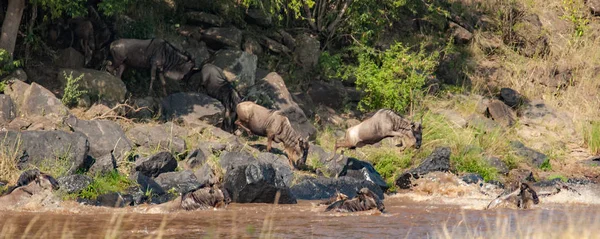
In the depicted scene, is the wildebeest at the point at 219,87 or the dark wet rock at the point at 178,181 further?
the wildebeest at the point at 219,87

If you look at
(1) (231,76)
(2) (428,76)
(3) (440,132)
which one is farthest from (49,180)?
(2) (428,76)

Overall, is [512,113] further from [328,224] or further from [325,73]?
[328,224]

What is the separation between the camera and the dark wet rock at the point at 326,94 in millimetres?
21844

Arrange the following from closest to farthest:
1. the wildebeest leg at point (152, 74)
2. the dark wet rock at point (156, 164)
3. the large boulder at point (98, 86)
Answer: the dark wet rock at point (156, 164) < the large boulder at point (98, 86) < the wildebeest leg at point (152, 74)

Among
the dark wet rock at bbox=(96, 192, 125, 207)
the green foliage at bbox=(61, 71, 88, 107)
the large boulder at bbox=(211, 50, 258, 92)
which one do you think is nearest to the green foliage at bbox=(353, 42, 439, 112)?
the large boulder at bbox=(211, 50, 258, 92)

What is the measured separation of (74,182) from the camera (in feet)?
45.2

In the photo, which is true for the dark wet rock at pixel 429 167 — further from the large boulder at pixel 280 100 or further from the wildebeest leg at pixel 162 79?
the wildebeest leg at pixel 162 79

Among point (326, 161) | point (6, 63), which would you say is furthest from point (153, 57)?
point (326, 161)

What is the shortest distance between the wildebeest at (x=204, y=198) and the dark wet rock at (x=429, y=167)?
457 centimetres

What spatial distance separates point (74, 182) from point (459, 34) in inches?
603

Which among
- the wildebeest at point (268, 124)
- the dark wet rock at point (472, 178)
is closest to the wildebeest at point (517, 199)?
the dark wet rock at point (472, 178)

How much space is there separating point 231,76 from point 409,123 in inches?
171

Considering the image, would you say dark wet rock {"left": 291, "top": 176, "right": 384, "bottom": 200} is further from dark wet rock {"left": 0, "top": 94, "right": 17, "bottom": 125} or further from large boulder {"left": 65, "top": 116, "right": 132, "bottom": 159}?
dark wet rock {"left": 0, "top": 94, "right": 17, "bottom": 125}

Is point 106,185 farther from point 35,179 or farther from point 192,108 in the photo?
point 192,108
